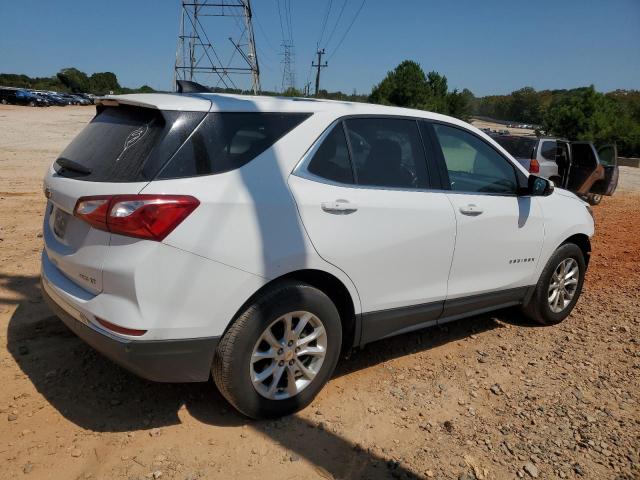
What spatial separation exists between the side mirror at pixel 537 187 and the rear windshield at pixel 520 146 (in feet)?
30.1

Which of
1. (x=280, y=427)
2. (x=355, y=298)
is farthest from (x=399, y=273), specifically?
(x=280, y=427)

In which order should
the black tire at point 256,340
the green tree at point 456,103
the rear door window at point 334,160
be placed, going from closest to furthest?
1. the black tire at point 256,340
2. the rear door window at point 334,160
3. the green tree at point 456,103

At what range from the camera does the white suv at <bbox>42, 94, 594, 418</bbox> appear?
2.49m

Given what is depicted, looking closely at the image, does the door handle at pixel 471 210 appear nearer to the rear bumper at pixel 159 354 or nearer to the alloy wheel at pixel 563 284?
the alloy wheel at pixel 563 284

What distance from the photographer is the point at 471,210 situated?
3684mm

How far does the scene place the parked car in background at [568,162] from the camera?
12812mm

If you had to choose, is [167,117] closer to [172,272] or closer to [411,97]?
[172,272]

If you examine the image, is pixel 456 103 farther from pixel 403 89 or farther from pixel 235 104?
pixel 235 104

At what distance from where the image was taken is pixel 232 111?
2.81 m

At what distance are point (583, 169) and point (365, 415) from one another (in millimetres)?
12360

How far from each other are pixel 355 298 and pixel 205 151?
1231 mm

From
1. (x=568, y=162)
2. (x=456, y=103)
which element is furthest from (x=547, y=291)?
(x=456, y=103)

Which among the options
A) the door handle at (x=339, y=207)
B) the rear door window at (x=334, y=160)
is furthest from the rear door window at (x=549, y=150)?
the door handle at (x=339, y=207)

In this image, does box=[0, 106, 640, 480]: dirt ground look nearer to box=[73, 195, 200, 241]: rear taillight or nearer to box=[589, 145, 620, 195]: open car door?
box=[73, 195, 200, 241]: rear taillight
